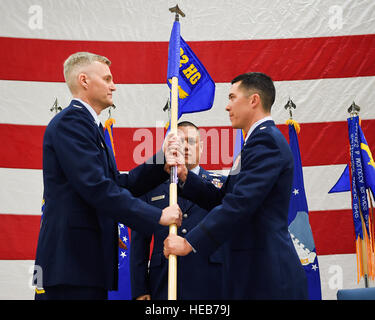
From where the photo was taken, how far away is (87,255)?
184cm

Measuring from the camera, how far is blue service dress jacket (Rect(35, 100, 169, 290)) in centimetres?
182

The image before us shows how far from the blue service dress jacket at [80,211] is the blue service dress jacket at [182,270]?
0.49 metres

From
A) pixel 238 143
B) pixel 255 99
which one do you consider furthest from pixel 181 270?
pixel 238 143

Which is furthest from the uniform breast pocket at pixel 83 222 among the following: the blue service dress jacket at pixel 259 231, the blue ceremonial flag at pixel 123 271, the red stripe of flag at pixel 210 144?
the red stripe of flag at pixel 210 144

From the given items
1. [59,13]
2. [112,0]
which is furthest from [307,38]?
[59,13]

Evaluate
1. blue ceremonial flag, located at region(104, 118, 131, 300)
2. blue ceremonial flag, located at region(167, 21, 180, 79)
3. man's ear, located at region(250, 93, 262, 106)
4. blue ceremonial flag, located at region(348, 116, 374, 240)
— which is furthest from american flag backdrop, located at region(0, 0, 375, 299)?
man's ear, located at region(250, 93, 262, 106)

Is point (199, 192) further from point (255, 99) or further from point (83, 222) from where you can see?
point (83, 222)

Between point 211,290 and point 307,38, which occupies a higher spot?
point 307,38

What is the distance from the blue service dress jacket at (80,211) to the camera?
5.96 feet

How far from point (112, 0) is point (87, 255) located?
2.98 meters

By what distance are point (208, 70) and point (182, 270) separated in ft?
6.95

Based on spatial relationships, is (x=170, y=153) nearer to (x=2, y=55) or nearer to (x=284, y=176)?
(x=284, y=176)
